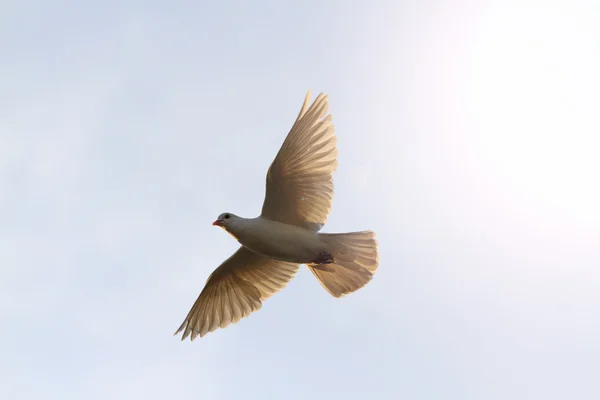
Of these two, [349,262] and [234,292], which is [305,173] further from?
[234,292]

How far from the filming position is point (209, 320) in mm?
15789

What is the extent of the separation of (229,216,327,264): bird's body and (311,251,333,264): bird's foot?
6 cm

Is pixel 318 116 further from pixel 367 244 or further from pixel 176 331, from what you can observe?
pixel 176 331

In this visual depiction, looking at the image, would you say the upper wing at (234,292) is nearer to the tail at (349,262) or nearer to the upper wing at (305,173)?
the tail at (349,262)

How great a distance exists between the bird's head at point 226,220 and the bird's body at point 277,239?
52mm

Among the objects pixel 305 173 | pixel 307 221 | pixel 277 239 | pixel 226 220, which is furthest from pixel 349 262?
pixel 226 220

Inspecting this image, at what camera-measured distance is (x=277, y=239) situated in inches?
548

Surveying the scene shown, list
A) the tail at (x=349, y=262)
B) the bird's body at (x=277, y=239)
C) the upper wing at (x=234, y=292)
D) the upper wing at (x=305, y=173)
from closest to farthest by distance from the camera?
the upper wing at (x=305, y=173) → the bird's body at (x=277, y=239) → the tail at (x=349, y=262) → the upper wing at (x=234, y=292)

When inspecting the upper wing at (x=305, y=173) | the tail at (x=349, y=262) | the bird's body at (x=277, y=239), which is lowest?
the tail at (x=349, y=262)

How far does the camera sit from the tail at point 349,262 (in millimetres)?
14148

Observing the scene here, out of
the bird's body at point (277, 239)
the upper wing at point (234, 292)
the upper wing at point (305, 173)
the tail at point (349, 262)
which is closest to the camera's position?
the upper wing at point (305, 173)

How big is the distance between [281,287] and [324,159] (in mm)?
3051

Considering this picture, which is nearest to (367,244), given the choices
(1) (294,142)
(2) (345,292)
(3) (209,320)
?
(2) (345,292)

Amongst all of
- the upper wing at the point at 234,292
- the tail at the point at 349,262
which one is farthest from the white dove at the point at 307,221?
the upper wing at the point at 234,292
